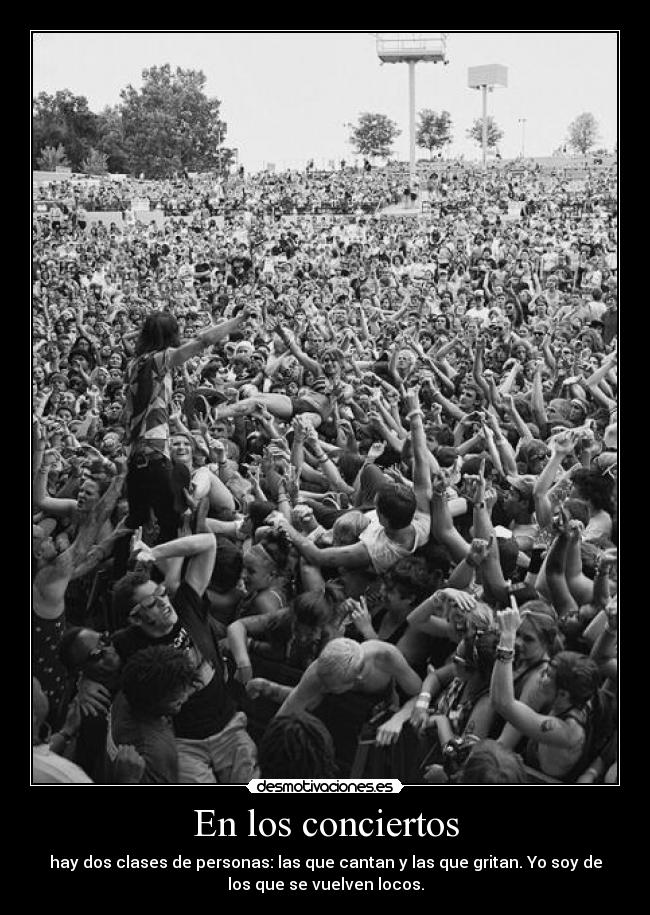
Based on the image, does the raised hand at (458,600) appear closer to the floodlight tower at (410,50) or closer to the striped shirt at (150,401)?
the striped shirt at (150,401)

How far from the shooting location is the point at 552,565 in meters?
4.52

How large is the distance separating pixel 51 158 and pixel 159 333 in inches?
1301

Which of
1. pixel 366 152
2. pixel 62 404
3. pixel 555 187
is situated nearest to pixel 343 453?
pixel 62 404

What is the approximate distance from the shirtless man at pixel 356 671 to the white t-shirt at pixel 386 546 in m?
0.38

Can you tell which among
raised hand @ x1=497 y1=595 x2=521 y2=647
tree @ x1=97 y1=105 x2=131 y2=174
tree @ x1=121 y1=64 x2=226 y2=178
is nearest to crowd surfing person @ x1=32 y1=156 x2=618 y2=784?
raised hand @ x1=497 y1=595 x2=521 y2=647

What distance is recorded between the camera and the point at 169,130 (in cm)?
2553

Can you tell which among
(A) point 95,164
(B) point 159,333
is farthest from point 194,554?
(A) point 95,164

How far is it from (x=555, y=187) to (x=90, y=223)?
1434 centimetres

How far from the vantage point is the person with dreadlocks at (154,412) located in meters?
5.51

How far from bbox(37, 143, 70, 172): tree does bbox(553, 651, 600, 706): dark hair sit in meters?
31.0

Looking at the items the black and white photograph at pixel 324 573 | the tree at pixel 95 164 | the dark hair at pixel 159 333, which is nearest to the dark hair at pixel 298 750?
the black and white photograph at pixel 324 573

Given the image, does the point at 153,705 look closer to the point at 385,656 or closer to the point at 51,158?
the point at 385,656
